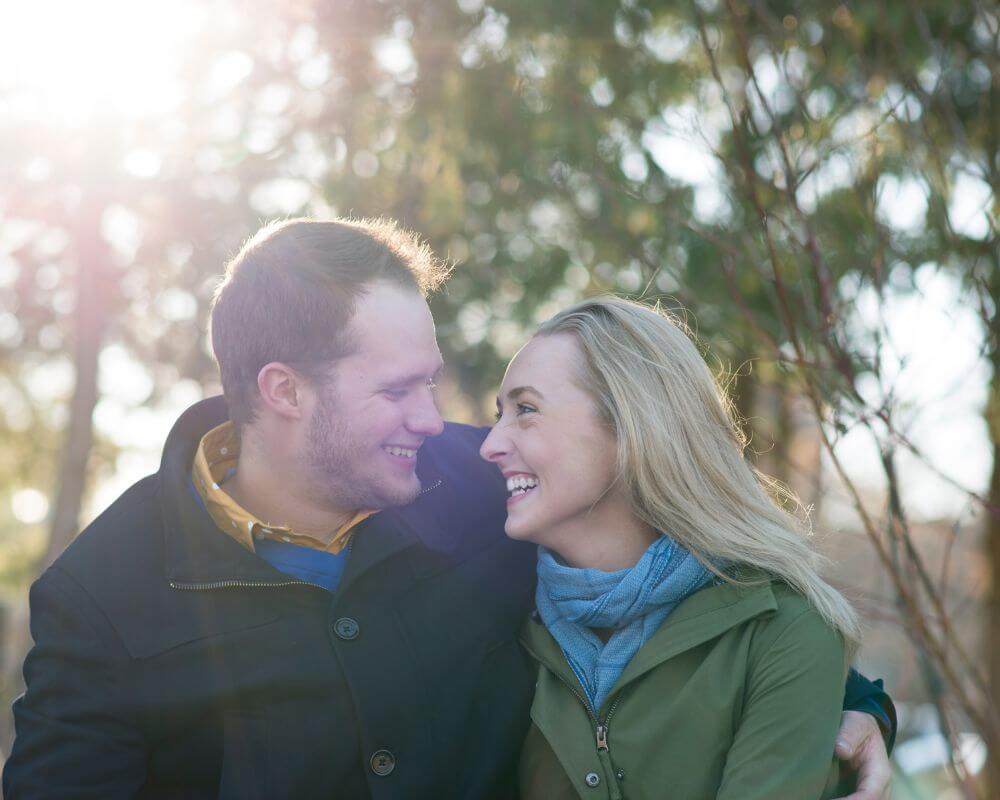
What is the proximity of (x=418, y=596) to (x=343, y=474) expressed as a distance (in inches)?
16.2

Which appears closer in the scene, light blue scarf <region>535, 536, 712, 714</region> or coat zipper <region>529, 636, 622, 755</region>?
coat zipper <region>529, 636, 622, 755</region>

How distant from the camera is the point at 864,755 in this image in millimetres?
2924

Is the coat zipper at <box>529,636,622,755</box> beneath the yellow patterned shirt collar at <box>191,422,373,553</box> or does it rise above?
beneath

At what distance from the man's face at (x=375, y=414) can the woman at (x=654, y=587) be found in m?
0.27

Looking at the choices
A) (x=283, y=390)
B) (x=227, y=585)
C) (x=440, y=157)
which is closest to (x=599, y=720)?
(x=227, y=585)

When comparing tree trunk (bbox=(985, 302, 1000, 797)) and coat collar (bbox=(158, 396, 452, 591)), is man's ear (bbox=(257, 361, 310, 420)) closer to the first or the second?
coat collar (bbox=(158, 396, 452, 591))

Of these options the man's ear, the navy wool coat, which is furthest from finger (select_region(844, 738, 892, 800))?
the man's ear

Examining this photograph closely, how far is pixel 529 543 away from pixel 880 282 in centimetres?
135

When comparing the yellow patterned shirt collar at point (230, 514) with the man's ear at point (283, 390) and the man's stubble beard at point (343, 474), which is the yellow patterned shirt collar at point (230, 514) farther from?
the man's ear at point (283, 390)

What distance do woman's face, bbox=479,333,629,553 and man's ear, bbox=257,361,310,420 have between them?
0.57m

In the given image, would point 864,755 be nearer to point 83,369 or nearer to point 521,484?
point 521,484

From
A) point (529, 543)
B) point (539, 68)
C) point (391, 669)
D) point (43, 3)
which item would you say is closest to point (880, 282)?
point (529, 543)

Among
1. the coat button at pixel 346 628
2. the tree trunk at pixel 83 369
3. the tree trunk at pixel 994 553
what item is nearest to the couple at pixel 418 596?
the coat button at pixel 346 628

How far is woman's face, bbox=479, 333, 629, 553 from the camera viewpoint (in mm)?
3178
